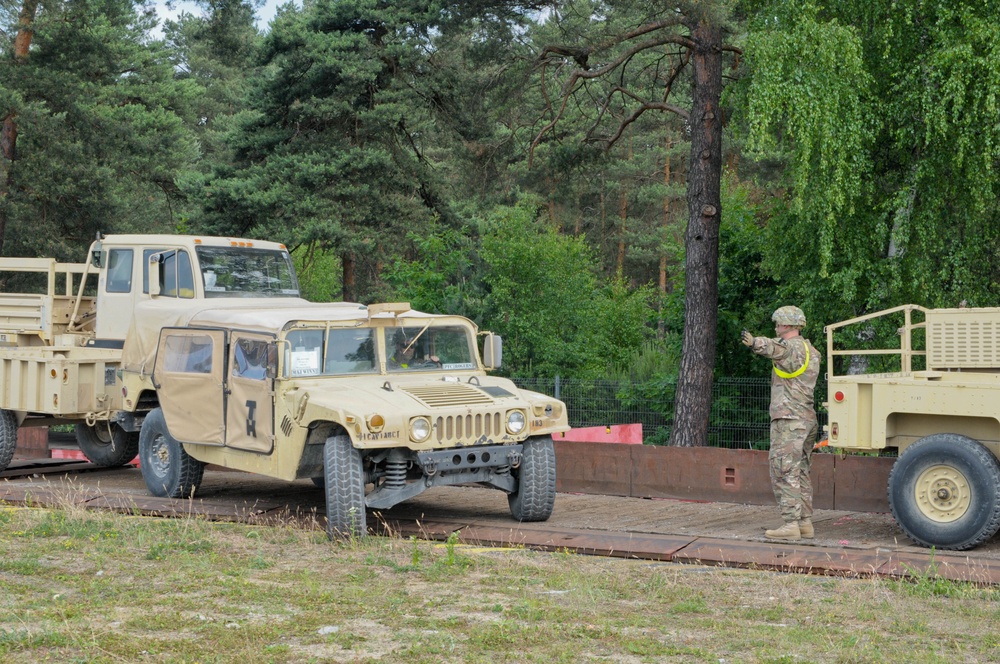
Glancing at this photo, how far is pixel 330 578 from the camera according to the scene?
30.1ft

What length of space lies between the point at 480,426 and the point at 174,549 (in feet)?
9.28

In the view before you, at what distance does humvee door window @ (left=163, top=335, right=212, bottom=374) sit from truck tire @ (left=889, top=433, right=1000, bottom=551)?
6.64 metres

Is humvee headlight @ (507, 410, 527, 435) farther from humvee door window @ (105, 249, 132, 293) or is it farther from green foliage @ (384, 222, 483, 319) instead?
green foliage @ (384, 222, 483, 319)

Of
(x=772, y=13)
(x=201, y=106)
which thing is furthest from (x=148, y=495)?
(x=201, y=106)

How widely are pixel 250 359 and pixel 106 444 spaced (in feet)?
18.7

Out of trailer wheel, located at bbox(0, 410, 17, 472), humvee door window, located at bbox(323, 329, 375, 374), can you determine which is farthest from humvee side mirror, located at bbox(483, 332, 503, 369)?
trailer wheel, located at bbox(0, 410, 17, 472)

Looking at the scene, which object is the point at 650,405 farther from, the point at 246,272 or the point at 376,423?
the point at 376,423

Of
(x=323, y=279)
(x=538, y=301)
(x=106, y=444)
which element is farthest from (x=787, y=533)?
(x=323, y=279)

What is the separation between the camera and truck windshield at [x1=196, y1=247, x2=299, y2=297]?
15.2 m

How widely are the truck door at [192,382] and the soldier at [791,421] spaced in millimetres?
5285

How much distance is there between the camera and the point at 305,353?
38.0 ft

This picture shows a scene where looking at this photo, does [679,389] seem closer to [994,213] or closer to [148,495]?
[994,213]

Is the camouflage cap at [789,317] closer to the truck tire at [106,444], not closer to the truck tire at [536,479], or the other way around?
the truck tire at [536,479]

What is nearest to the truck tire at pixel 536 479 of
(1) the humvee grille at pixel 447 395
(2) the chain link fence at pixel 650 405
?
(1) the humvee grille at pixel 447 395
